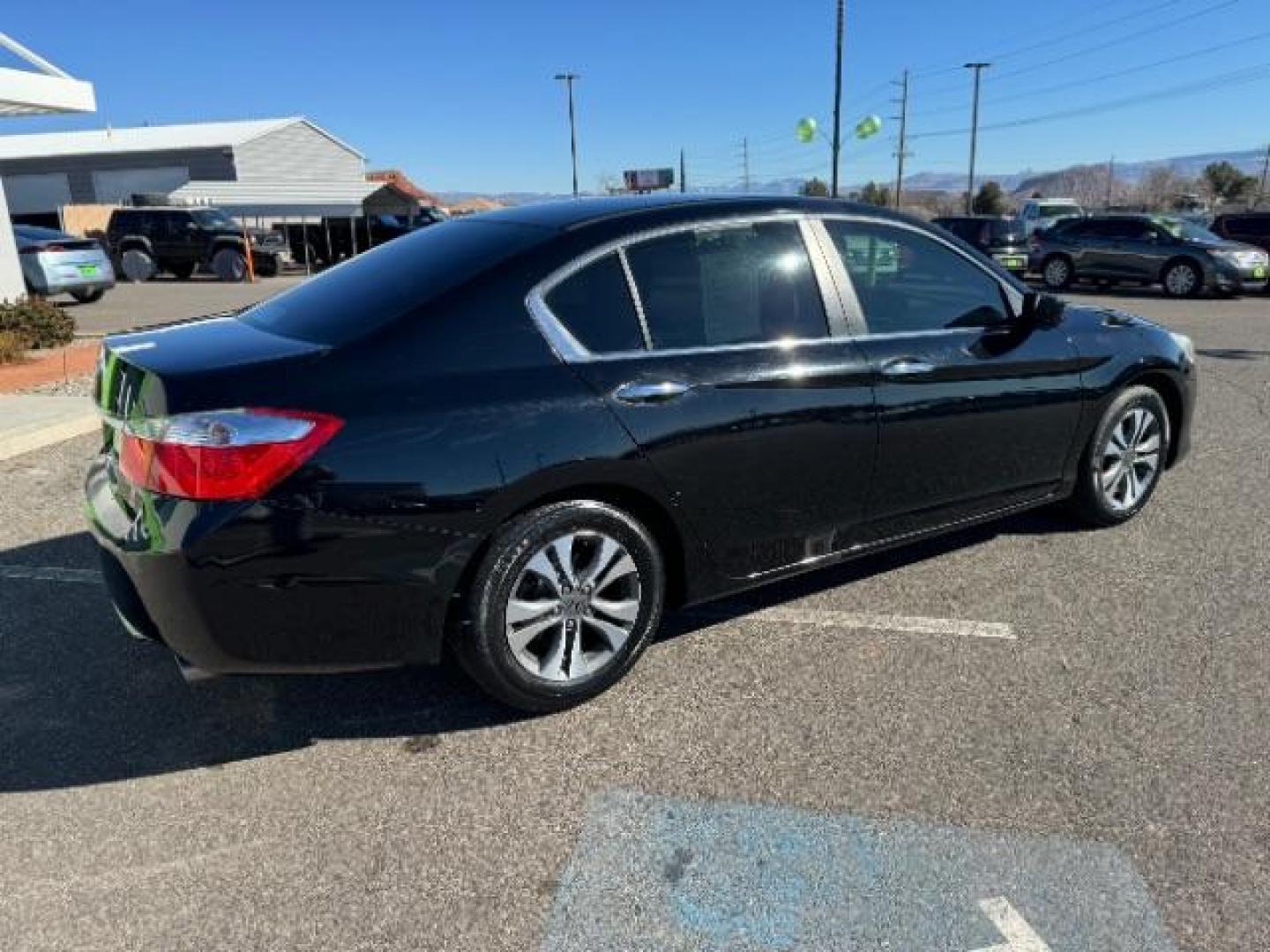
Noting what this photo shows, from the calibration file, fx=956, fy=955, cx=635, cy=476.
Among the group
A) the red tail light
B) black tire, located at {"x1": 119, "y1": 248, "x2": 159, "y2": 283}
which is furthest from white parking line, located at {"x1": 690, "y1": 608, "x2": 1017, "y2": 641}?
black tire, located at {"x1": 119, "y1": 248, "x2": 159, "y2": 283}

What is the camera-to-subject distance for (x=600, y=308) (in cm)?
315

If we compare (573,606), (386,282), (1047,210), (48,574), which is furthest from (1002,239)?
(48,574)

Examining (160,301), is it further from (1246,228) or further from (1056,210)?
(1056,210)

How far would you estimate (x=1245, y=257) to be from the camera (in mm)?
18047

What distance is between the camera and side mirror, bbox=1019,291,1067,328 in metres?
4.12

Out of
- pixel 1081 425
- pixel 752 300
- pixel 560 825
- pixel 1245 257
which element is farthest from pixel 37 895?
pixel 1245 257

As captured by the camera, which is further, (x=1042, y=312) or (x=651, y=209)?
(x=1042, y=312)

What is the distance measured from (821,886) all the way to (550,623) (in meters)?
1.16

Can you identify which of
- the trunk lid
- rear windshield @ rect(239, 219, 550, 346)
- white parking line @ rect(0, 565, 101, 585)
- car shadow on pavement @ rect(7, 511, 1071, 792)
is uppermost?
rear windshield @ rect(239, 219, 550, 346)

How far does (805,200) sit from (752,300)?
539 mm

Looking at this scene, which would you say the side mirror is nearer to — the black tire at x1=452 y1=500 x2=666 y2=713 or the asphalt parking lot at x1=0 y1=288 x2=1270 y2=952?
the asphalt parking lot at x1=0 y1=288 x2=1270 y2=952

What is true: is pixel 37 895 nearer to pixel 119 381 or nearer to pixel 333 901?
pixel 333 901

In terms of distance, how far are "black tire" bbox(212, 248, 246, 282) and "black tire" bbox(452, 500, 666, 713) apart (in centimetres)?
2515

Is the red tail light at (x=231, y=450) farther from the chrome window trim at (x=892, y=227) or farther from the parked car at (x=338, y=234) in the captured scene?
the parked car at (x=338, y=234)
